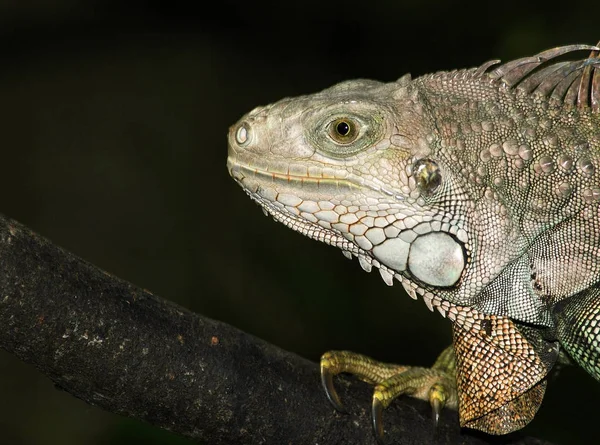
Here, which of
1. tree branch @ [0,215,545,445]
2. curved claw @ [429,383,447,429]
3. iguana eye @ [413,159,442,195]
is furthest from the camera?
curved claw @ [429,383,447,429]

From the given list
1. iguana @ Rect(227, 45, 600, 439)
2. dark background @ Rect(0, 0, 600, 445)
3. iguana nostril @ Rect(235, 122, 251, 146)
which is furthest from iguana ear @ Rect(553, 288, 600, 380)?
dark background @ Rect(0, 0, 600, 445)

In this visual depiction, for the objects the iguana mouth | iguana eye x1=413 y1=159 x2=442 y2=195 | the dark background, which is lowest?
the dark background

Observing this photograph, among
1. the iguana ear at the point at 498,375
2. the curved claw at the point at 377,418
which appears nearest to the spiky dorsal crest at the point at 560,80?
the iguana ear at the point at 498,375

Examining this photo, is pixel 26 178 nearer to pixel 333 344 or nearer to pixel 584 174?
pixel 333 344

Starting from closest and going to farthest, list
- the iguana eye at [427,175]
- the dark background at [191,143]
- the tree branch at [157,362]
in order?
the tree branch at [157,362] → the iguana eye at [427,175] → the dark background at [191,143]

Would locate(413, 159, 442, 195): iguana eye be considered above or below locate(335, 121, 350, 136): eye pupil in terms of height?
below

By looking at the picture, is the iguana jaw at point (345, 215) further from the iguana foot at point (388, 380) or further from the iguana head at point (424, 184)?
the iguana foot at point (388, 380)

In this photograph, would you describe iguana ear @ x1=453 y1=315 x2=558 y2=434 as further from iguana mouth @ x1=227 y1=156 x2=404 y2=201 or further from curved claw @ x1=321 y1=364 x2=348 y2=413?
iguana mouth @ x1=227 y1=156 x2=404 y2=201

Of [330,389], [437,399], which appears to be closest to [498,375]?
[437,399]
